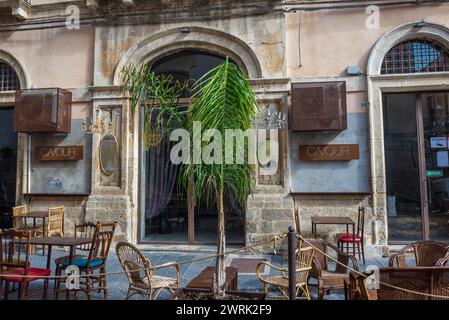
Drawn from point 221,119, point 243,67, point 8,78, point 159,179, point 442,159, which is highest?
point 8,78

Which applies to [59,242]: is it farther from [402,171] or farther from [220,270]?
[402,171]

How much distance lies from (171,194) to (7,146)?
12.8ft

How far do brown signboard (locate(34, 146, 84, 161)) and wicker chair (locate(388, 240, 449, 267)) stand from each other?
20.1ft

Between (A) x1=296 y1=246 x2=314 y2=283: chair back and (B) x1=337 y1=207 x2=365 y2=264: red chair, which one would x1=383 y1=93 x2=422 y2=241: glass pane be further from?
(A) x1=296 y1=246 x2=314 y2=283: chair back

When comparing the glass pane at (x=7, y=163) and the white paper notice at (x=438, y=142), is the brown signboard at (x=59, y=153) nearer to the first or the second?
the glass pane at (x=7, y=163)

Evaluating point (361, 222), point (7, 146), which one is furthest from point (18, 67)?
point (361, 222)

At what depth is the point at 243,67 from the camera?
7.68 meters

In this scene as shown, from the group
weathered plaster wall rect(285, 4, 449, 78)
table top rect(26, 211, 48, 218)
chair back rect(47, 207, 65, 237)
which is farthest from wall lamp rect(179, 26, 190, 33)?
table top rect(26, 211, 48, 218)

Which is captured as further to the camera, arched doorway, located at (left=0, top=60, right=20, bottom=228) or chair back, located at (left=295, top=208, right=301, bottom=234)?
arched doorway, located at (left=0, top=60, right=20, bottom=228)

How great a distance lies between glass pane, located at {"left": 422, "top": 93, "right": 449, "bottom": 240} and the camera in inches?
282

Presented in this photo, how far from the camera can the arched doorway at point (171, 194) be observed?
782 cm

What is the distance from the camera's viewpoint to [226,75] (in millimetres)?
3691

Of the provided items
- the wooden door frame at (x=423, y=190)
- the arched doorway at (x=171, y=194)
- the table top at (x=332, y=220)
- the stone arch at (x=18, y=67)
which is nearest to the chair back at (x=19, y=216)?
the arched doorway at (x=171, y=194)

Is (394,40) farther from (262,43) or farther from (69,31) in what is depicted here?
(69,31)
